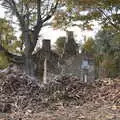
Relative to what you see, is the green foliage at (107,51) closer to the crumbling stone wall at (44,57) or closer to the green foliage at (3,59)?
the crumbling stone wall at (44,57)

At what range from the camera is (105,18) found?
16.2 m

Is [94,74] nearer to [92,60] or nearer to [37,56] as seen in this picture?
[92,60]

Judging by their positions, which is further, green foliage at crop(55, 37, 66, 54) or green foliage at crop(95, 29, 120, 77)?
green foliage at crop(55, 37, 66, 54)

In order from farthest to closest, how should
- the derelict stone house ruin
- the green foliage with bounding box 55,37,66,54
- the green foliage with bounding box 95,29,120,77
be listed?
1. the green foliage with bounding box 55,37,66,54
2. the green foliage with bounding box 95,29,120,77
3. the derelict stone house ruin

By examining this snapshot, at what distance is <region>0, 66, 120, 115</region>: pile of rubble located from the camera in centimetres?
608

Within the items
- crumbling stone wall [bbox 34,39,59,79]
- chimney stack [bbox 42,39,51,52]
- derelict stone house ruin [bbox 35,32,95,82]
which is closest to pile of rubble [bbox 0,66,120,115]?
derelict stone house ruin [bbox 35,32,95,82]

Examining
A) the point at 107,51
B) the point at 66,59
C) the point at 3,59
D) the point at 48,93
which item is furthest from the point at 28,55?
the point at 48,93

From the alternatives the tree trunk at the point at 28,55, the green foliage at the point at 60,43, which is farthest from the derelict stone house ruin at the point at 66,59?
the green foliage at the point at 60,43

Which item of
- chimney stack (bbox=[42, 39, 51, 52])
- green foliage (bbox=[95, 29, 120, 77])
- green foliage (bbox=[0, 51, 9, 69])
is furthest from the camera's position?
green foliage (bbox=[95, 29, 120, 77])

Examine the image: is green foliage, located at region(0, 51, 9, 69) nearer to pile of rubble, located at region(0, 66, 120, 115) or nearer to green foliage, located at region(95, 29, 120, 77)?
green foliage, located at region(95, 29, 120, 77)

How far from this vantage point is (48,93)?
6.77 metres

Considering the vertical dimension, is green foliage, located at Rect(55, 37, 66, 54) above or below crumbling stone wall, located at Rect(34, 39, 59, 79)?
above

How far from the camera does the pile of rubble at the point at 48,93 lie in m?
6.08

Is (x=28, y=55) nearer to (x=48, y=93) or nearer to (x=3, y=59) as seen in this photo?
(x=3, y=59)
